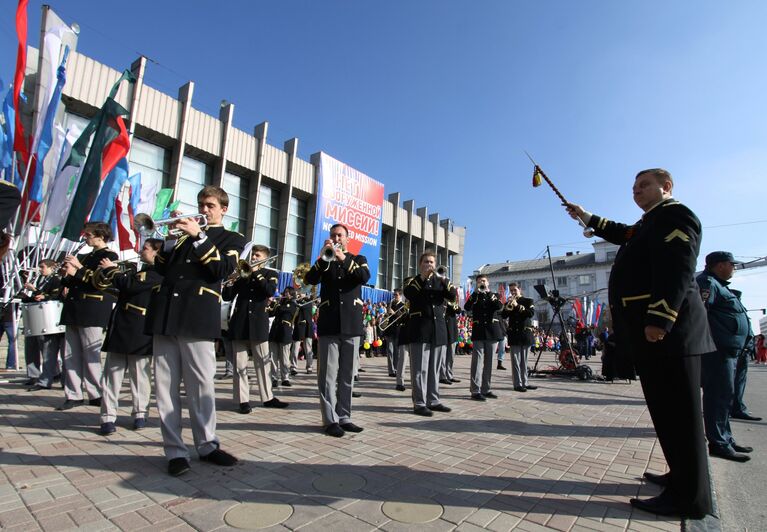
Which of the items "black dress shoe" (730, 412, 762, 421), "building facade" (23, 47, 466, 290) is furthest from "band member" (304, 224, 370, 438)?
"building facade" (23, 47, 466, 290)

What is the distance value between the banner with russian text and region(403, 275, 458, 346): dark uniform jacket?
15.2m

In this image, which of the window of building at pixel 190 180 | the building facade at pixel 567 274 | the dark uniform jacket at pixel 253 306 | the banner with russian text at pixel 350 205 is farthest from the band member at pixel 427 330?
the building facade at pixel 567 274

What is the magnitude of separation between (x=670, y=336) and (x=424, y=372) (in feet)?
11.7

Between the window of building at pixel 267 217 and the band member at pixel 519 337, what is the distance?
61.2 ft

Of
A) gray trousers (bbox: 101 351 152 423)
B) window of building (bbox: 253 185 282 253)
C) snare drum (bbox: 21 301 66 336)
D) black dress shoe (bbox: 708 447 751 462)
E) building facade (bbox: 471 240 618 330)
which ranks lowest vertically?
black dress shoe (bbox: 708 447 751 462)

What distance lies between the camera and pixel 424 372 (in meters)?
5.89

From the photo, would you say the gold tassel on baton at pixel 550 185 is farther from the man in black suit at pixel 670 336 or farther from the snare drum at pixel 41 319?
the snare drum at pixel 41 319

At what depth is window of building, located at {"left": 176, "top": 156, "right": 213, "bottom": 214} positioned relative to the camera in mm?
21289

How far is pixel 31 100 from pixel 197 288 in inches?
639

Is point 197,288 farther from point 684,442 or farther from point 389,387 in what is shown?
point 389,387

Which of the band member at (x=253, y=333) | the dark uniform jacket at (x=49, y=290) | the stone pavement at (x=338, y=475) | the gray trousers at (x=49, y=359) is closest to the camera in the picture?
the stone pavement at (x=338, y=475)

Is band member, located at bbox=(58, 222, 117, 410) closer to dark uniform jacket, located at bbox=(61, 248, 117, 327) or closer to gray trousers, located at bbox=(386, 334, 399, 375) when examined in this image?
dark uniform jacket, located at bbox=(61, 248, 117, 327)

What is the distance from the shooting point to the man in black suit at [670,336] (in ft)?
8.59

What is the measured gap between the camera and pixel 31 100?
14516 mm
